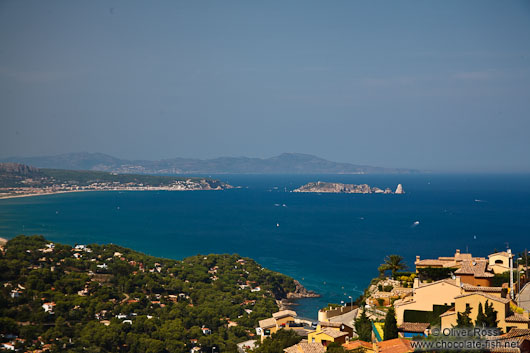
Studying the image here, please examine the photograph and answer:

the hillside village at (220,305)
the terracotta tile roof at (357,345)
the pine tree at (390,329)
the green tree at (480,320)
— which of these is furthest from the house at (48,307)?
the green tree at (480,320)

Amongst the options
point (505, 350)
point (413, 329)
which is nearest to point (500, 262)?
Result: point (413, 329)

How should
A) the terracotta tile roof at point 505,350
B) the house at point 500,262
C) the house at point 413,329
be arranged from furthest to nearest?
1. the house at point 500,262
2. the house at point 413,329
3. the terracotta tile roof at point 505,350

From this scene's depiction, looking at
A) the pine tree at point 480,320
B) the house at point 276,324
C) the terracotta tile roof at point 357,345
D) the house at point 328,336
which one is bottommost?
the house at point 276,324

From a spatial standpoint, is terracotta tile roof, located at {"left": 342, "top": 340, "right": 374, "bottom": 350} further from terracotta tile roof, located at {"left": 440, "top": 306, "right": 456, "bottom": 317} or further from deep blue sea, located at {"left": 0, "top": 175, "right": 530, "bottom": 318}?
deep blue sea, located at {"left": 0, "top": 175, "right": 530, "bottom": 318}

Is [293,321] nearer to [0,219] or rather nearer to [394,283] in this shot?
[394,283]

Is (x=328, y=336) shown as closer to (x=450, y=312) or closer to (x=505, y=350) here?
(x=450, y=312)

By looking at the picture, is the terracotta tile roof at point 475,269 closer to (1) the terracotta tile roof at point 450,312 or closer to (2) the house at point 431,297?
(2) the house at point 431,297

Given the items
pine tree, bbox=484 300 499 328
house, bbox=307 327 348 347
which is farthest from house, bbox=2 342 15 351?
pine tree, bbox=484 300 499 328

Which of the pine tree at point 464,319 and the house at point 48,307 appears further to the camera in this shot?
the house at point 48,307
